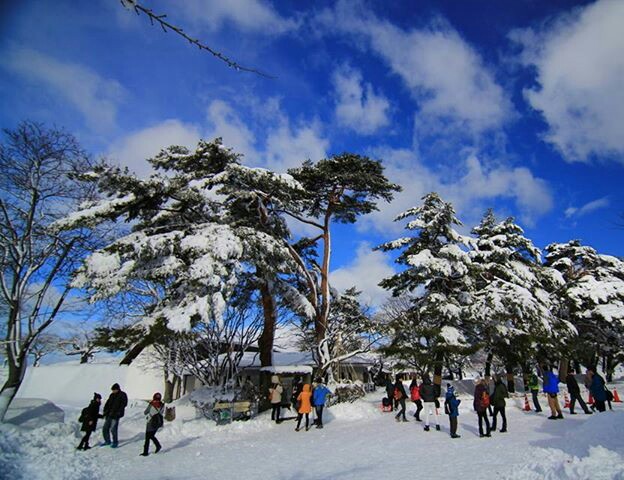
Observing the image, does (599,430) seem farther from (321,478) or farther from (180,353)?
(180,353)

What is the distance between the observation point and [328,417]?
14727mm

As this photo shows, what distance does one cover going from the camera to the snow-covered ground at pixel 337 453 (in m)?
6.60

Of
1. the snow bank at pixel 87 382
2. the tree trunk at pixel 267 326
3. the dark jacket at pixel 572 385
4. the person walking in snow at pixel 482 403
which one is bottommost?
the snow bank at pixel 87 382

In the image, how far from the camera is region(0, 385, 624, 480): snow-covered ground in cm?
660

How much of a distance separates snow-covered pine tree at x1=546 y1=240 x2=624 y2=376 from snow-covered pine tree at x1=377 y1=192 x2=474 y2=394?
343 inches

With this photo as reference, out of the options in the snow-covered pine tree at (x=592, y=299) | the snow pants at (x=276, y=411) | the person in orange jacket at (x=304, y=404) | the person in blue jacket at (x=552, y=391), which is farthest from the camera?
the snow-covered pine tree at (x=592, y=299)

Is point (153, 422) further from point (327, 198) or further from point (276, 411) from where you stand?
point (327, 198)

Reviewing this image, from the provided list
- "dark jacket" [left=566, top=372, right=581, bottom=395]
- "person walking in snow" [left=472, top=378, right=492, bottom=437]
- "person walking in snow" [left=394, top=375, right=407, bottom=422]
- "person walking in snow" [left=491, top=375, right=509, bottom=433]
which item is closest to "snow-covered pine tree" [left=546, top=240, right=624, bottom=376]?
"dark jacket" [left=566, top=372, right=581, bottom=395]

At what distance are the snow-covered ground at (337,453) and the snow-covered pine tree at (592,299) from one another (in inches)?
550

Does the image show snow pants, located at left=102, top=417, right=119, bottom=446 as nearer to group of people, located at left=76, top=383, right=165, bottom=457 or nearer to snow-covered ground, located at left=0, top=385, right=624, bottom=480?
group of people, located at left=76, top=383, right=165, bottom=457

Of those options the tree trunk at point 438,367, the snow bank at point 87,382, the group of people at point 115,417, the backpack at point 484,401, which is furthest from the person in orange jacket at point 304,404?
the snow bank at point 87,382

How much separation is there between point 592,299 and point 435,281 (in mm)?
10837

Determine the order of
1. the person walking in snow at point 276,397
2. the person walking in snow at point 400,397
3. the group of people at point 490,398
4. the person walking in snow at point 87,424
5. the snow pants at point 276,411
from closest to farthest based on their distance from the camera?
the person walking in snow at point 87,424 < the group of people at point 490,398 < the person walking in snow at point 400,397 < the person walking in snow at point 276,397 < the snow pants at point 276,411

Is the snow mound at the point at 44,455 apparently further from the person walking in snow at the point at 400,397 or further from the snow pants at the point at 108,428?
the person walking in snow at the point at 400,397
